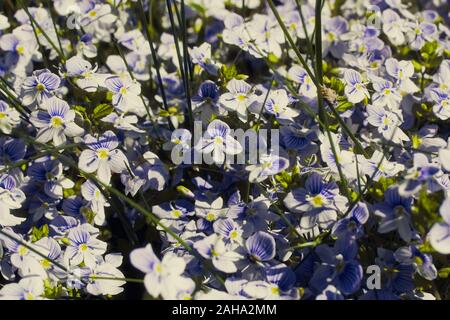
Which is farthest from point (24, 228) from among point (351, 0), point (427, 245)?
point (351, 0)

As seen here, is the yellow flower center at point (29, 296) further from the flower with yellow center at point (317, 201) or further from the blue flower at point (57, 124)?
the flower with yellow center at point (317, 201)

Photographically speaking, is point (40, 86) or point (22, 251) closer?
point (22, 251)

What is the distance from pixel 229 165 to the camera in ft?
4.45

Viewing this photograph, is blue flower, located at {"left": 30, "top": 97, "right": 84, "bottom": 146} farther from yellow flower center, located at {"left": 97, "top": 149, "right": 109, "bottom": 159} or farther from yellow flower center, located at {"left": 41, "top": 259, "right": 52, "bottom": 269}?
yellow flower center, located at {"left": 41, "top": 259, "right": 52, "bottom": 269}

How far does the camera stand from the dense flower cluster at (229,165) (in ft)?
3.77

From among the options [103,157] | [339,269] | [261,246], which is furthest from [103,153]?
[339,269]

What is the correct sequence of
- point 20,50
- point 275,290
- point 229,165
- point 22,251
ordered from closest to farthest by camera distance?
1. point 275,290
2. point 22,251
3. point 229,165
4. point 20,50

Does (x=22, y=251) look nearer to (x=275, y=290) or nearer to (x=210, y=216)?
(x=210, y=216)

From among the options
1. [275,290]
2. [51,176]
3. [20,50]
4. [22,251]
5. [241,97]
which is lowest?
[275,290]

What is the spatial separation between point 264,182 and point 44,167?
45 centimetres

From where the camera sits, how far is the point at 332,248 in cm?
117

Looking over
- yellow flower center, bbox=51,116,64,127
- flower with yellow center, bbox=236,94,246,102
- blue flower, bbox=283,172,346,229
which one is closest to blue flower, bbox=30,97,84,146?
yellow flower center, bbox=51,116,64,127

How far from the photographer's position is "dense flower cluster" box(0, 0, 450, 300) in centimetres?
115

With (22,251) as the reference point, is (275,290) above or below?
below
